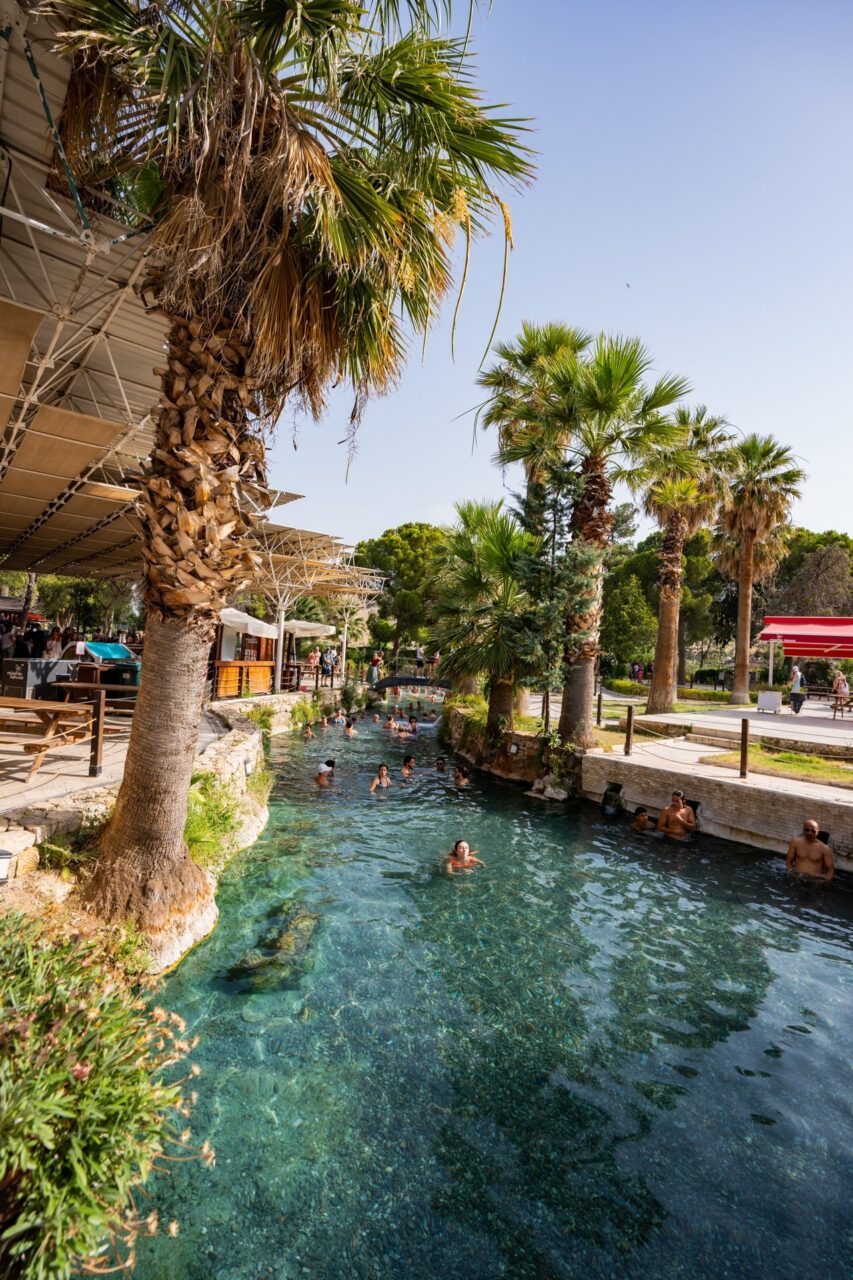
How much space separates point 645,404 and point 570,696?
6970 mm

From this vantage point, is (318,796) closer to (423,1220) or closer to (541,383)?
(423,1220)

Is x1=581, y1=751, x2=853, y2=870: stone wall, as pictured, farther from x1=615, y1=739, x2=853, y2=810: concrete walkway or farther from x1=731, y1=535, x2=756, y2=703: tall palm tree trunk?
x1=731, y1=535, x2=756, y2=703: tall palm tree trunk

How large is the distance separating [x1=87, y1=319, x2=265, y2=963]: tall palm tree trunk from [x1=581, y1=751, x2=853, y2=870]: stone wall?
988cm

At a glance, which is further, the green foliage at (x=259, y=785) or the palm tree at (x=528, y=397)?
the palm tree at (x=528, y=397)

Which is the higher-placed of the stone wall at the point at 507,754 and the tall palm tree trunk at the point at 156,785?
the tall palm tree trunk at the point at 156,785

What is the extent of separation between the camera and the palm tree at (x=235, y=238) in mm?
4355

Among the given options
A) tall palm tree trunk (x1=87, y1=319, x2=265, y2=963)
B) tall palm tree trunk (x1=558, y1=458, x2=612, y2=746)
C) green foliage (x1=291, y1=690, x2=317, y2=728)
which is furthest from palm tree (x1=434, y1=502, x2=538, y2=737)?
tall palm tree trunk (x1=87, y1=319, x2=265, y2=963)

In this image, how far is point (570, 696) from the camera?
577 inches

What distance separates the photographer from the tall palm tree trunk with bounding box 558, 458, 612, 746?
1427 centimetres

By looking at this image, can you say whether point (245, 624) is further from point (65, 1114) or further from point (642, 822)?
point (65, 1114)

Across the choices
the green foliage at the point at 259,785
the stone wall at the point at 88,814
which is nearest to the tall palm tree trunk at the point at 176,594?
the stone wall at the point at 88,814

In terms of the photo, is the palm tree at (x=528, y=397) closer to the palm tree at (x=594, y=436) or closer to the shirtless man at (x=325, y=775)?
the palm tree at (x=594, y=436)

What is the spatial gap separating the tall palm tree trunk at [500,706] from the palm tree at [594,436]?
216cm

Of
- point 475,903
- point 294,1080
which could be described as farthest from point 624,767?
point 294,1080
